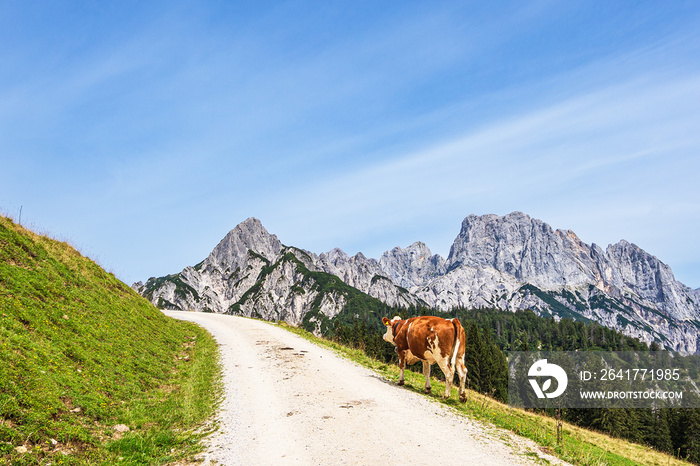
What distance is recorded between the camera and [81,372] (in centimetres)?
1280

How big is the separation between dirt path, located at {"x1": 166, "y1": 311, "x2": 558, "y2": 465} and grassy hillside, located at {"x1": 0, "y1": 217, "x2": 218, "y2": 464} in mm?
1480

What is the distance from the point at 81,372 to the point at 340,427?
374 inches

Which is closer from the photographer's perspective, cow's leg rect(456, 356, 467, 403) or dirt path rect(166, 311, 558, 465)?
dirt path rect(166, 311, 558, 465)

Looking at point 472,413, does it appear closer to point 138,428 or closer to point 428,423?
point 428,423

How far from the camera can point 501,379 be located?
308 feet

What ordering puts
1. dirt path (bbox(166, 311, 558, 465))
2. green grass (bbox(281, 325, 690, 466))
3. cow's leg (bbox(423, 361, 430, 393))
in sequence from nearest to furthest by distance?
dirt path (bbox(166, 311, 558, 465)), green grass (bbox(281, 325, 690, 466)), cow's leg (bbox(423, 361, 430, 393))

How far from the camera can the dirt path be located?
872 cm

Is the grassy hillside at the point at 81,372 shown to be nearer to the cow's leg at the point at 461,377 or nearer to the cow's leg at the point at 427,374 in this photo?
the cow's leg at the point at 427,374

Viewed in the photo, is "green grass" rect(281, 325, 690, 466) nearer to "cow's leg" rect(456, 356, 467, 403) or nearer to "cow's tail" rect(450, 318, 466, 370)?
"cow's leg" rect(456, 356, 467, 403)

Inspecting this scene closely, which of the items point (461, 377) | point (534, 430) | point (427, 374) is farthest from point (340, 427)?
point (427, 374)

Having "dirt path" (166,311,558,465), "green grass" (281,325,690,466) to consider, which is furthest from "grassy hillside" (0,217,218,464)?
"green grass" (281,325,690,466)

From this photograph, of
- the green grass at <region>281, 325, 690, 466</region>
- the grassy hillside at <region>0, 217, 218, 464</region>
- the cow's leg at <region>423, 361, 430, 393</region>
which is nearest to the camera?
the grassy hillside at <region>0, 217, 218, 464</region>

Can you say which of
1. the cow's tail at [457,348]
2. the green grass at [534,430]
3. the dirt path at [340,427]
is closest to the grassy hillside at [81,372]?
the dirt path at [340,427]

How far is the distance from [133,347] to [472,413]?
1643cm
